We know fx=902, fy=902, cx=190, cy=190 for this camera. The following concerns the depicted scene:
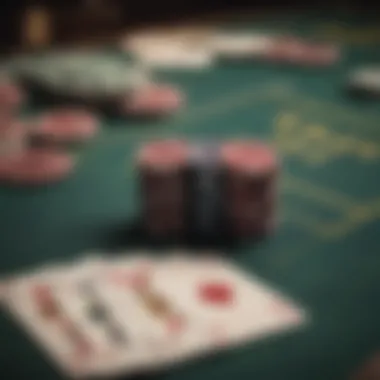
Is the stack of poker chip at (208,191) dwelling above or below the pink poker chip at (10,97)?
above

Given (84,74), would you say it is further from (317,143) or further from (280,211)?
(280,211)

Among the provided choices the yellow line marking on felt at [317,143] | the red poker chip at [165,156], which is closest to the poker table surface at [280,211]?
the yellow line marking on felt at [317,143]

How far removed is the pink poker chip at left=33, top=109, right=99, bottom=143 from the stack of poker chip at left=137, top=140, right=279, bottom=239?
36cm

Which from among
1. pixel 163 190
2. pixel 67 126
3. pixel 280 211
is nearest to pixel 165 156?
pixel 163 190

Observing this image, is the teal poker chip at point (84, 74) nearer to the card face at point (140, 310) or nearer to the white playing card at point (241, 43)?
the white playing card at point (241, 43)

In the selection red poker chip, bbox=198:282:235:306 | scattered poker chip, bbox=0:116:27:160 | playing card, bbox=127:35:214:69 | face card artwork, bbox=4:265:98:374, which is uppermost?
face card artwork, bbox=4:265:98:374

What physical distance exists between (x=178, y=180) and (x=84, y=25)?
2273 mm

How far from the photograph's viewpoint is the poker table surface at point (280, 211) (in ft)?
3.05

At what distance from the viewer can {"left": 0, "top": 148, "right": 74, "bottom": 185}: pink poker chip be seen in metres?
1.35

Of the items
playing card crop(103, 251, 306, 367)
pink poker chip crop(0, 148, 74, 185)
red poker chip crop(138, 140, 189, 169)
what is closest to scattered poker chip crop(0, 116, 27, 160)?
pink poker chip crop(0, 148, 74, 185)

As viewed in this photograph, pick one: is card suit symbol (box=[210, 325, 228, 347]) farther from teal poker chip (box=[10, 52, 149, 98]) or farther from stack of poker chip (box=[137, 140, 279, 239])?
teal poker chip (box=[10, 52, 149, 98])

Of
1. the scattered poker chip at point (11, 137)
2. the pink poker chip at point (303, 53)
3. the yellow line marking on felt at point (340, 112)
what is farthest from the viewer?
the pink poker chip at point (303, 53)

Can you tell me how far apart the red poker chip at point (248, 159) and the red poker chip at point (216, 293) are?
0.16 meters

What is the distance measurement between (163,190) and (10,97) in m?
0.68
